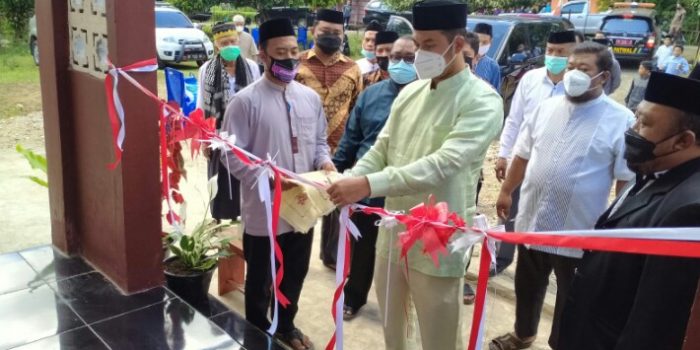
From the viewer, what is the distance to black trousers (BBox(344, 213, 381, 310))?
3754 millimetres

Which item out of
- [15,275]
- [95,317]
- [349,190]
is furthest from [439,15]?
[15,275]

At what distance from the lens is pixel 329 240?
446cm

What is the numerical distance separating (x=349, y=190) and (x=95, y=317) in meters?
1.63

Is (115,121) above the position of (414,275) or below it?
above

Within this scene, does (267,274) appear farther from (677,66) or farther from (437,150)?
(677,66)

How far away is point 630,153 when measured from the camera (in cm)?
191

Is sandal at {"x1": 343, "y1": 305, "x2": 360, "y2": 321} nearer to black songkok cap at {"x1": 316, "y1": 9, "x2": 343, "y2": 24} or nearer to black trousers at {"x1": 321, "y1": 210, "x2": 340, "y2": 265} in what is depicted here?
black trousers at {"x1": 321, "y1": 210, "x2": 340, "y2": 265}

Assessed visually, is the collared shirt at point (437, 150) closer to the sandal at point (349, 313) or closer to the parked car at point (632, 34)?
the sandal at point (349, 313)

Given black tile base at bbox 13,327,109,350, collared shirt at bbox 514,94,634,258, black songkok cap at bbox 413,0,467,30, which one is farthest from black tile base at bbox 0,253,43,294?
collared shirt at bbox 514,94,634,258

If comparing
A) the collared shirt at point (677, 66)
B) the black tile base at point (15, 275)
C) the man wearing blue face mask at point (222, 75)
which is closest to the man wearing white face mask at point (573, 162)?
the man wearing blue face mask at point (222, 75)

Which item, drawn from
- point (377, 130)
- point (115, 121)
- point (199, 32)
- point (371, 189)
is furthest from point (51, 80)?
point (199, 32)

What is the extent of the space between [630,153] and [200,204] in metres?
4.74

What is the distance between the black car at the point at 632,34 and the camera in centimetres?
1708

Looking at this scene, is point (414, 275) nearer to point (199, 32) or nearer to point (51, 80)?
point (51, 80)
